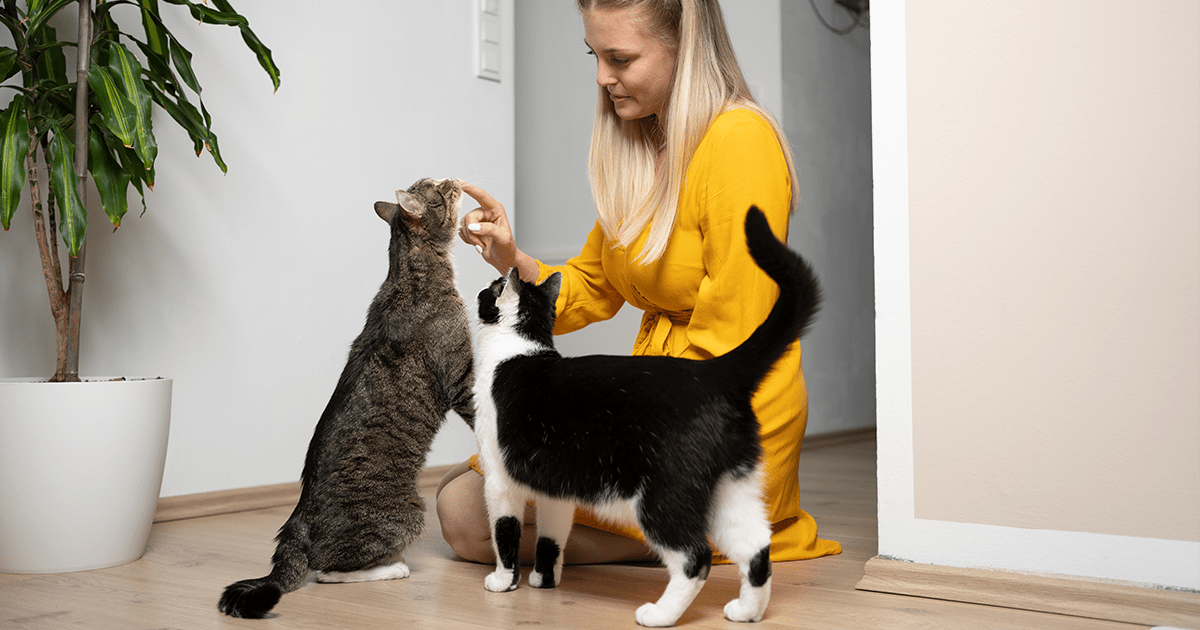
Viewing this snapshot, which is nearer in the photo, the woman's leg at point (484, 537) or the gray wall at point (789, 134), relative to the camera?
the woman's leg at point (484, 537)

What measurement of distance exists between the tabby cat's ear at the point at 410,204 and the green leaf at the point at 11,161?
2.44 ft

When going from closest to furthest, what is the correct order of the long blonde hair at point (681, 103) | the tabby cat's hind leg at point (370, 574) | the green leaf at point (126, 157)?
the tabby cat's hind leg at point (370, 574)
the long blonde hair at point (681, 103)
the green leaf at point (126, 157)

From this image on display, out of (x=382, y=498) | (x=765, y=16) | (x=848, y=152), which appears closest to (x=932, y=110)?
(x=382, y=498)

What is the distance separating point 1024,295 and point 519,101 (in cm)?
275

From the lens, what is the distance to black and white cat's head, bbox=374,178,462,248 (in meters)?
1.72

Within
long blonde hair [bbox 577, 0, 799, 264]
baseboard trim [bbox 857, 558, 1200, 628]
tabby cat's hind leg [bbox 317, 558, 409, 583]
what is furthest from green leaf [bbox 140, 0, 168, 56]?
baseboard trim [bbox 857, 558, 1200, 628]

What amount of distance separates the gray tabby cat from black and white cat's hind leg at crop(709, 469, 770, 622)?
520 millimetres

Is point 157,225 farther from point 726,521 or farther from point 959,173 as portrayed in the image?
point 959,173

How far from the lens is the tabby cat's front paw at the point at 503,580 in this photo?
1.50m

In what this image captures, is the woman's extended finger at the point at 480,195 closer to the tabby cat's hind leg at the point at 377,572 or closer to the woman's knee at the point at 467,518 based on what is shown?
the woman's knee at the point at 467,518

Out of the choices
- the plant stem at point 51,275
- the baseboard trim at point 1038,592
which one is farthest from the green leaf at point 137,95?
the baseboard trim at point 1038,592

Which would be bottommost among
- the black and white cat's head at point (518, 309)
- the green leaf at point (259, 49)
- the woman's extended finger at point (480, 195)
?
the black and white cat's head at point (518, 309)

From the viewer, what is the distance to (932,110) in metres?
1.52

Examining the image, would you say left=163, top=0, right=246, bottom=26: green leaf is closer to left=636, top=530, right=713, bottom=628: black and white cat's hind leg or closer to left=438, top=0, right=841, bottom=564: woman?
left=438, top=0, right=841, bottom=564: woman
